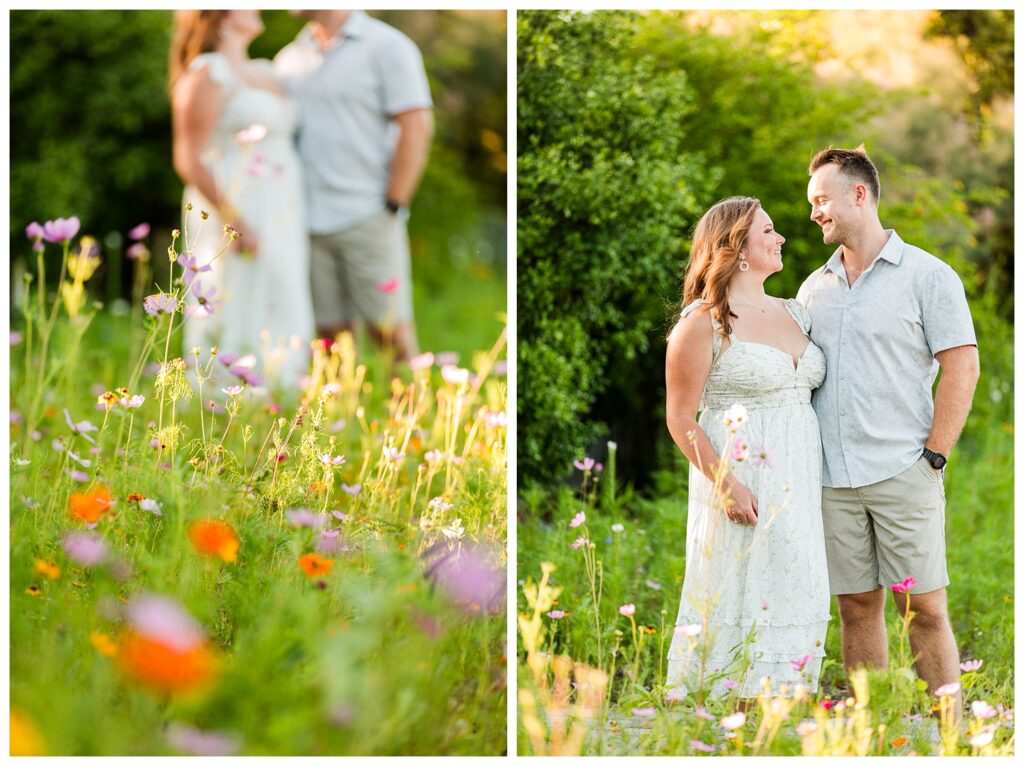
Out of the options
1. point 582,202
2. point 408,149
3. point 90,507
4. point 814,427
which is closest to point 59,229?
point 90,507

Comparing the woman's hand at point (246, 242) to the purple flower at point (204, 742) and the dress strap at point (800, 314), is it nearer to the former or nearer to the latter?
the dress strap at point (800, 314)

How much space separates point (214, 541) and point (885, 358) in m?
1.57

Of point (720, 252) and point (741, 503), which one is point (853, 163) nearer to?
point (720, 252)

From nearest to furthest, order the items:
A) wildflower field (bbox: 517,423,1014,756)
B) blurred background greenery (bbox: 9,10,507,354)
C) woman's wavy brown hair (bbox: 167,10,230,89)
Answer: wildflower field (bbox: 517,423,1014,756)
woman's wavy brown hair (bbox: 167,10,230,89)
blurred background greenery (bbox: 9,10,507,354)

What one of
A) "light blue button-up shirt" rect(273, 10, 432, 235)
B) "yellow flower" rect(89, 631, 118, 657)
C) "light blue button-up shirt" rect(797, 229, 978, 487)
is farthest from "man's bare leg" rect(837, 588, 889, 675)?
"light blue button-up shirt" rect(273, 10, 432, 235)

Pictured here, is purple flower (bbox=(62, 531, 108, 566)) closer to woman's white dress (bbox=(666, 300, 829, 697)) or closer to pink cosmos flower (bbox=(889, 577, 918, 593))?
woman's white dress (bbox=(666, 300, 829, 697))

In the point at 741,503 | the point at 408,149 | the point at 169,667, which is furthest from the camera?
the point at 408,149

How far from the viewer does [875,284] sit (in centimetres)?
236

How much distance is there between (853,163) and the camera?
2.39 metres

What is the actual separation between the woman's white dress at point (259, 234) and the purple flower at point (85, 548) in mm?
1465

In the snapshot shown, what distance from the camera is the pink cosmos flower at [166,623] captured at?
65.6 inches

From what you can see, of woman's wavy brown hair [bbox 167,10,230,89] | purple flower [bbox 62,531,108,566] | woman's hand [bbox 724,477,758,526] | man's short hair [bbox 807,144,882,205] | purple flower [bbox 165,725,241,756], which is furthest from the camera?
woman's wavy brown hair [bbox 167,10,230,89]

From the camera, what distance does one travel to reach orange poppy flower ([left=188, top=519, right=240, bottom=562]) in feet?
6.26

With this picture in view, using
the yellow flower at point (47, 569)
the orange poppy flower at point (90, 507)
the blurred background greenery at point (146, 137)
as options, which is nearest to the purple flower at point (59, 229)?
the orange poppy flower at point (90, 507)
